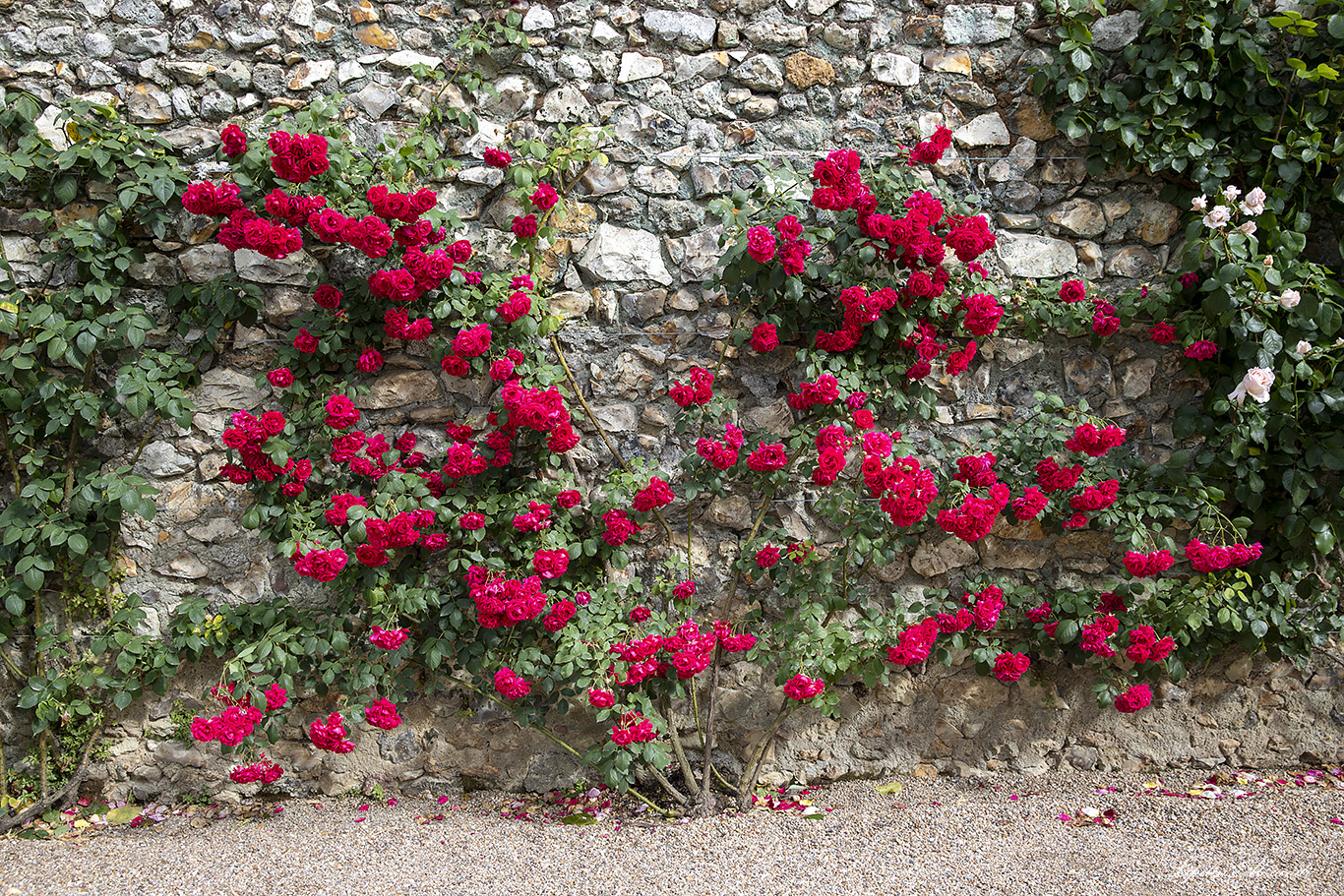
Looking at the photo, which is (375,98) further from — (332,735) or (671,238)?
(332,735)

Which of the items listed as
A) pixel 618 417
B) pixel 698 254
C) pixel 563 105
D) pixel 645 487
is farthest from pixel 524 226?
pixel 645 487

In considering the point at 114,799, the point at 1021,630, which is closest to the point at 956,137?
the point at 1021,630

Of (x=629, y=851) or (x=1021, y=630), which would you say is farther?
(x=1021, y=630)

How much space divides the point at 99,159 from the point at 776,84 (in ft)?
7.31

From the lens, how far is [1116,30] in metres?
2.68

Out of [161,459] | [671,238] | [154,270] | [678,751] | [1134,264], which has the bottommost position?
[678,751]

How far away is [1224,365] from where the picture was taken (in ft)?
8.59

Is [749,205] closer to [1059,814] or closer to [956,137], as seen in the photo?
[956,137]

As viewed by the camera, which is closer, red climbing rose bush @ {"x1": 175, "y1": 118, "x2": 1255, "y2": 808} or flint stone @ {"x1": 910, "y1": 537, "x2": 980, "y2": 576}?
red climbing rose bush @ {"x1": 175, "y1": 118, "x2": 1255, "y2": 808}

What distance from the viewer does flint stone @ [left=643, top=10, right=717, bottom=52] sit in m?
2.66

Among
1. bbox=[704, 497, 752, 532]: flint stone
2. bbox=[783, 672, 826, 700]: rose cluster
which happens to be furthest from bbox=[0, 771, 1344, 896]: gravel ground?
bbox=[704, 497, 752, 532]: flint stone

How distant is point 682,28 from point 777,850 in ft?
8.84

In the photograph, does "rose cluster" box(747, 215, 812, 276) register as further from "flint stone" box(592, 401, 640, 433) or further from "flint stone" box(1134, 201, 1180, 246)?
"flint stone" box(1134, 201, 1180, 246)

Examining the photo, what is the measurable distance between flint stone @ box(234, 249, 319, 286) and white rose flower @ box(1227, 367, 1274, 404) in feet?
10.1
